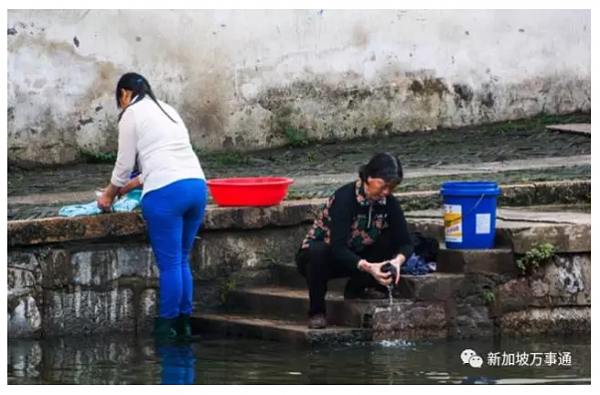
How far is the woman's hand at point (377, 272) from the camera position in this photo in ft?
27.0

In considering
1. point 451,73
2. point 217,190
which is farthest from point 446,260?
point 451,73

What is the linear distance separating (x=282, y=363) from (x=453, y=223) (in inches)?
57.7

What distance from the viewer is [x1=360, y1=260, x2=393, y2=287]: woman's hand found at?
822 cm

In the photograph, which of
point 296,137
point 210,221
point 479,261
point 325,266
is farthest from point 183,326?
point 296,137

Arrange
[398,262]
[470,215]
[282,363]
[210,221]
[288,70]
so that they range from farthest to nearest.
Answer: [288,70], [210,221], [470,215], [398,262], [282,363]

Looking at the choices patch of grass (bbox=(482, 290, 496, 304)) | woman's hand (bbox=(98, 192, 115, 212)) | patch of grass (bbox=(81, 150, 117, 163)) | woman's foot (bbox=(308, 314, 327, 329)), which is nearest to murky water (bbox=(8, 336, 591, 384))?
woman's foot (bbox=(308, 314, 327, 329))

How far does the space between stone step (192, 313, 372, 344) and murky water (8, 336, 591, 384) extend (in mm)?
57

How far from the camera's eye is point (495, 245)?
892cm

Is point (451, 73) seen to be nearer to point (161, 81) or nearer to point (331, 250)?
point (161, 81)

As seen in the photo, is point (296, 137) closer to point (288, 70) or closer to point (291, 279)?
point (288, 70)

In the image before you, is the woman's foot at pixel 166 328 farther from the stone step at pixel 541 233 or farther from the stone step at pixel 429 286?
the stone step at pixel 541 233

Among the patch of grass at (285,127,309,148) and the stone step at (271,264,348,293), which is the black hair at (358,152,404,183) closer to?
the stone step at (271,264,348,293)

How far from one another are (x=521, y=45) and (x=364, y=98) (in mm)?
1660

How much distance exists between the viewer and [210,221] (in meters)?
9.30
